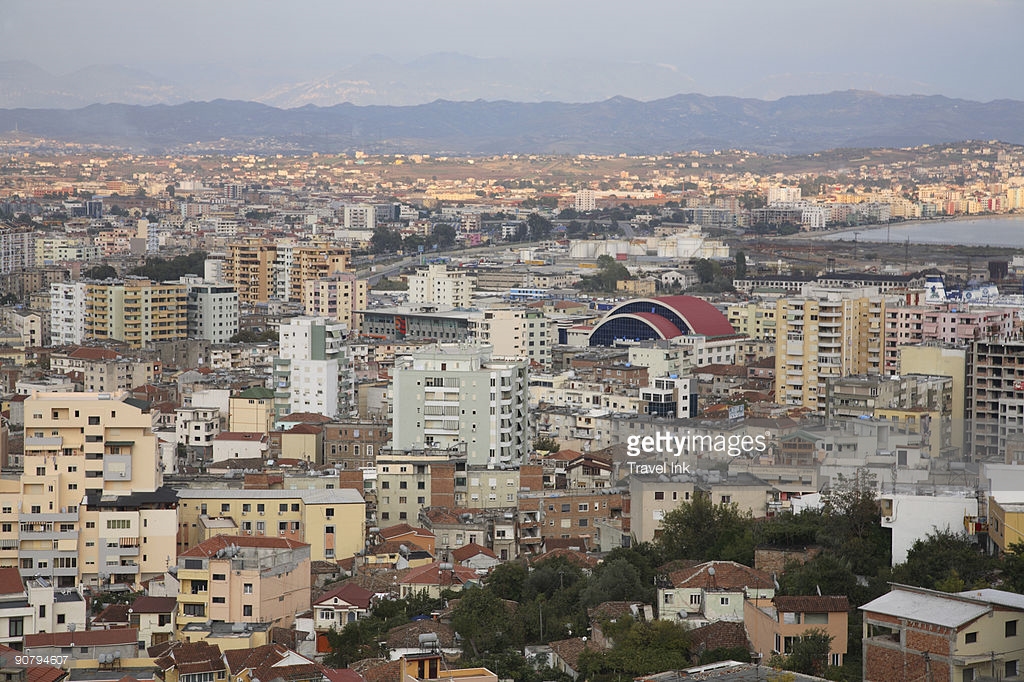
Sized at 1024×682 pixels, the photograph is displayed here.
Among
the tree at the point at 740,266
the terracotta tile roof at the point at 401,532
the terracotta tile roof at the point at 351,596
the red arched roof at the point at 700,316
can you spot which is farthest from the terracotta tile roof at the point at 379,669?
the tree at the point at 740,266

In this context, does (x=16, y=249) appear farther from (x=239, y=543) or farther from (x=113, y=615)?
(x=113, y=615)

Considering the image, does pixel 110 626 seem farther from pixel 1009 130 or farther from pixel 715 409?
pixel 1009 130

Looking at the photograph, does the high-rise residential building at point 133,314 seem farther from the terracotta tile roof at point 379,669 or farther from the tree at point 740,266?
the terracotta tile roof at point 379,669

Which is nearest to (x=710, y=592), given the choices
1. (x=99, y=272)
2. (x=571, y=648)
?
(x=571, y=648)

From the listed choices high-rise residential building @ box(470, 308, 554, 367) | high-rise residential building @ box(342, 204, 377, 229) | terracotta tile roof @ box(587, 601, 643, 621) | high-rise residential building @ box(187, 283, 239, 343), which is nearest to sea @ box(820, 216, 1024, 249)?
high-rise residential building @ box(342, 204, 377, 229)

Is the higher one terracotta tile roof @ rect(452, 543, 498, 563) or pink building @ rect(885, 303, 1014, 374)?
pink building @ rect(885, 303, 1014, 374)

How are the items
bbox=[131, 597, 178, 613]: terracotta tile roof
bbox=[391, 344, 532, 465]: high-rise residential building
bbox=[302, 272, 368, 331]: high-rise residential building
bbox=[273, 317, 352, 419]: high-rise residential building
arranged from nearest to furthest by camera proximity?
bbox=[131, 597, 178, 613]: terracotta tile roof
bbox=[391, 344, 532, 465]: high-rise residential building
bbox=[273, 317, 352, 419]: high-rise residential building
bbox=[302, 272, 368, 331]: high-rise residential building

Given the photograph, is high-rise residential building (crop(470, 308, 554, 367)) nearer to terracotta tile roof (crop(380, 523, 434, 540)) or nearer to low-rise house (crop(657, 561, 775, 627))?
terracotta tile roof (crop(380, 523, 434, 540))

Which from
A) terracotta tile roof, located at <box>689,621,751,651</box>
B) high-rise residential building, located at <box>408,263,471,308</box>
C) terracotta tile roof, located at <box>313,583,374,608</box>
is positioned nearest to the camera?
terracotta tile roof, located at <box>689,621,751,651</box>
